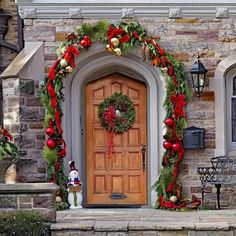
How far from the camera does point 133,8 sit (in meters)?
8.88

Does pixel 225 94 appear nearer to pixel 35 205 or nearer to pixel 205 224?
pixel 205 224

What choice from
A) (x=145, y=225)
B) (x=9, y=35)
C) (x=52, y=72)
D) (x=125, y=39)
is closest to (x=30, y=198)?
(x=145, y=225)

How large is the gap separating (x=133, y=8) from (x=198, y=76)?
1438 mm

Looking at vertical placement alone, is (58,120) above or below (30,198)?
above


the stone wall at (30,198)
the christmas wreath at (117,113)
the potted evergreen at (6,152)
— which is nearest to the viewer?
the stone wall at (30,198)

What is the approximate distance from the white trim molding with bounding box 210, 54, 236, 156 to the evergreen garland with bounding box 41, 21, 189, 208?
48 cm

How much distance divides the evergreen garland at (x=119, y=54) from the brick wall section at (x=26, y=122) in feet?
0.50

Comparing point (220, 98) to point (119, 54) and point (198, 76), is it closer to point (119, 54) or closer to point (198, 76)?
point (198, 76)

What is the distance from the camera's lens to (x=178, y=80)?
8.73 metres

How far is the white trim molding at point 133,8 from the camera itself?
29.0ft

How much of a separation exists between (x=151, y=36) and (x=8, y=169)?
2.95 m

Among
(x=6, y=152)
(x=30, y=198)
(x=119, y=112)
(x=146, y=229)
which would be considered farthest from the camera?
(x=119, y=112)

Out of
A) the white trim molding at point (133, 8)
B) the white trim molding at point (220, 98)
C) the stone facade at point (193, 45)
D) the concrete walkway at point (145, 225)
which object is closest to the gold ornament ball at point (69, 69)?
the stone facade at point (193, 45)

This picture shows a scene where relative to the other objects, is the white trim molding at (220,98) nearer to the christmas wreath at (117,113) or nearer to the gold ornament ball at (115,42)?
the christmas wreath at (117,113)
